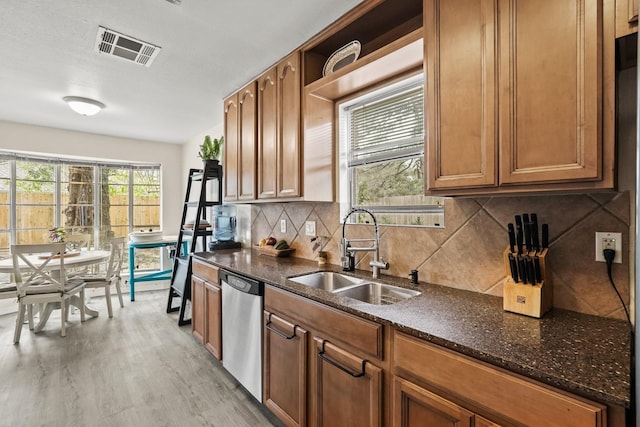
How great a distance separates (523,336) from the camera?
3.27 ft

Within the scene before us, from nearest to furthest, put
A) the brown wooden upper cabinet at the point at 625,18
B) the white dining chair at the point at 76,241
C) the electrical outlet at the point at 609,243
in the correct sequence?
the brown wooden upper cabinet at the point at 625,18 → the electrical outlet at the point at 609,243 → the white dining chair at the point at 76,241

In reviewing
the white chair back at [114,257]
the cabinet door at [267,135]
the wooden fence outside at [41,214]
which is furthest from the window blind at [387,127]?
the wooden fence outside at [41,214]

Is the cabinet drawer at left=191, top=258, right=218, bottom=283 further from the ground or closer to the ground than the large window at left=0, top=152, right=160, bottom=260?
closer to the ground

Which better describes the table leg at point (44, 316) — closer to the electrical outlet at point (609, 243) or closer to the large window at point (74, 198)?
the large window at point (74, 198)

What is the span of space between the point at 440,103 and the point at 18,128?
5.15 metres

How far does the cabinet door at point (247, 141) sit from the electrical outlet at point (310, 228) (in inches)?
21.2

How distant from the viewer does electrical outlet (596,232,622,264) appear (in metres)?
1.13

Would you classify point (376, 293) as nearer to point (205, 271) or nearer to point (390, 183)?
point (390, 183)

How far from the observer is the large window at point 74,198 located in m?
4.17

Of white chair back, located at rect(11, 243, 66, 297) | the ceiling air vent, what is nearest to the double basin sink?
the ceiling air vent

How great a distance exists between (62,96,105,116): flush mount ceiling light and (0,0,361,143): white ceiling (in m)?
0.07

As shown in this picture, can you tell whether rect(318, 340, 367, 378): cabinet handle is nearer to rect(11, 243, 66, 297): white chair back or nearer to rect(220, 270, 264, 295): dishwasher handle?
rect(220, 270, 264, 295): dishwasher handle

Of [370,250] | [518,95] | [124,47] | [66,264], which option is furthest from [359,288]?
[66,264]

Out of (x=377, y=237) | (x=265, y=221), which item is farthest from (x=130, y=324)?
(x=377, y=237)
